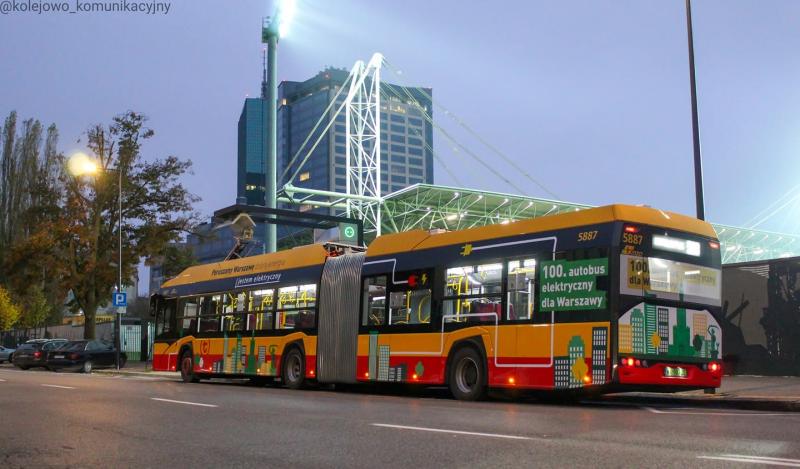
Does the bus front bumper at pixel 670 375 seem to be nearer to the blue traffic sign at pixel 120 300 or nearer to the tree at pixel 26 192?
the blue traffic sign at pixel 120 300

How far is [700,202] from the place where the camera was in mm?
17281

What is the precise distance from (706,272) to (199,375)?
14577mm

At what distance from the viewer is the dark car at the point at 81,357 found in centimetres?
3522

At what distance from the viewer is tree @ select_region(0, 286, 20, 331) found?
65938 mm

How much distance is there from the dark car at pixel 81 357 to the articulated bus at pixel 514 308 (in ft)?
57.3

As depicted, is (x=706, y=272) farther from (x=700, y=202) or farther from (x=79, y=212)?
(x=79, y=212)

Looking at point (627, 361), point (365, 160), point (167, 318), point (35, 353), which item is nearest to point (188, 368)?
point (167, 318)

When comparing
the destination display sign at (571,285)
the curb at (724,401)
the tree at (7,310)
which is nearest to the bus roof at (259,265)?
the destination display sign at (571,285)

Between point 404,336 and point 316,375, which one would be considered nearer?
point 404,336

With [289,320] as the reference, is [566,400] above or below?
below

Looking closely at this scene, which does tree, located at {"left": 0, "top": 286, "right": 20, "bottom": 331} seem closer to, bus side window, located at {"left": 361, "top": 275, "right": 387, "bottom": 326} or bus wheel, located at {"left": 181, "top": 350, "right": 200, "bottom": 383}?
bus wheel, located at {"left": 181, "top": 350, "right": 200, "bottom": 383}

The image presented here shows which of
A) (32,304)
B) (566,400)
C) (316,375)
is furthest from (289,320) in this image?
(32,304)

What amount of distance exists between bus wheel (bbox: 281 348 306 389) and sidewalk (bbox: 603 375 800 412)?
6944 millimetres

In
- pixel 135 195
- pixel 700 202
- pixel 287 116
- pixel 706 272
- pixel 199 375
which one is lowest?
pixel 199 375
